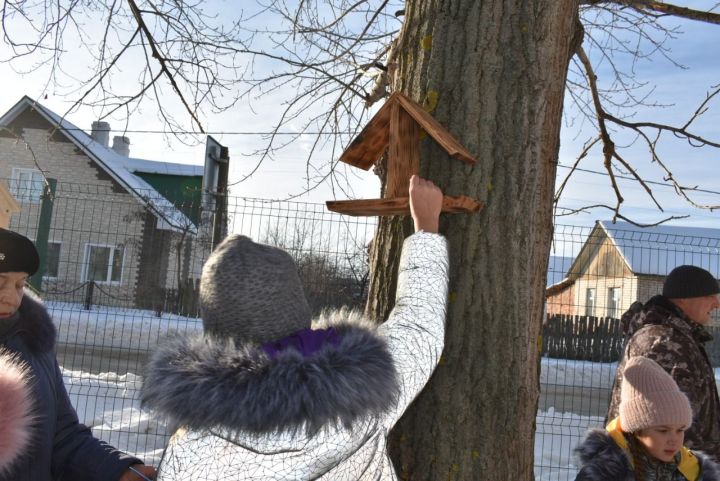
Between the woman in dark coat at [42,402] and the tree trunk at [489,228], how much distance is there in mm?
1060

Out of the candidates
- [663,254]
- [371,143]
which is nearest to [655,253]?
[663,254]

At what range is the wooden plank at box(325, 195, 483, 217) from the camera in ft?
6.64

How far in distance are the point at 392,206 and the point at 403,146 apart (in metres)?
0.28

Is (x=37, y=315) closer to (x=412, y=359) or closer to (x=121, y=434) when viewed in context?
(x=412, y=359)

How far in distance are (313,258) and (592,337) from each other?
15.4 feet

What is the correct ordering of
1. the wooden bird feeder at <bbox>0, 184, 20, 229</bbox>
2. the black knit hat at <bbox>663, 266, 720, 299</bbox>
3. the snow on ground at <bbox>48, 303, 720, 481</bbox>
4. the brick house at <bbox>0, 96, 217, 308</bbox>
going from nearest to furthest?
1. the black knit hat at <bbox>663, 266, 720, 299</bbox>
2. the wooden bird feeder at <bbox>0, 184, 20, 229</bbox>
3. the snow on ground at <bbox>48, 303, 720, 481</bbox>
4. the brick house at <bbox>0, 96, 217, 308</bbox>

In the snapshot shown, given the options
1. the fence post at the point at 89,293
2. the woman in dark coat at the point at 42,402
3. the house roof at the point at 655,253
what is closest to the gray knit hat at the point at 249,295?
the woman in dark coat at the point at 42,402

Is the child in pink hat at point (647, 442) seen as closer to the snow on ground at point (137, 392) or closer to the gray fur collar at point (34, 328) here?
the gray fur collar at point (34, 328)

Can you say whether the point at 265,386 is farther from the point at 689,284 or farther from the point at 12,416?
the point at 689,284

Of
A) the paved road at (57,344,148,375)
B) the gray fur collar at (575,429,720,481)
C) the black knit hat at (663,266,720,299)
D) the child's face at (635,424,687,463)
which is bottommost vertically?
the paved road at (57,344,148,375)

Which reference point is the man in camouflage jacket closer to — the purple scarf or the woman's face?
the purple scarf

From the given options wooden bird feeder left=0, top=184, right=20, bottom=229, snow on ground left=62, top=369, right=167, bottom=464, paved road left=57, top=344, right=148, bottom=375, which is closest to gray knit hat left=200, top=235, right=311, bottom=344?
wooden bird feeder left=0, top=184, right=20, bottom=229

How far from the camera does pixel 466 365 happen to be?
211 centimetres

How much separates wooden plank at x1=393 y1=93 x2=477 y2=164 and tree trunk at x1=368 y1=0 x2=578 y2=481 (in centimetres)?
8
